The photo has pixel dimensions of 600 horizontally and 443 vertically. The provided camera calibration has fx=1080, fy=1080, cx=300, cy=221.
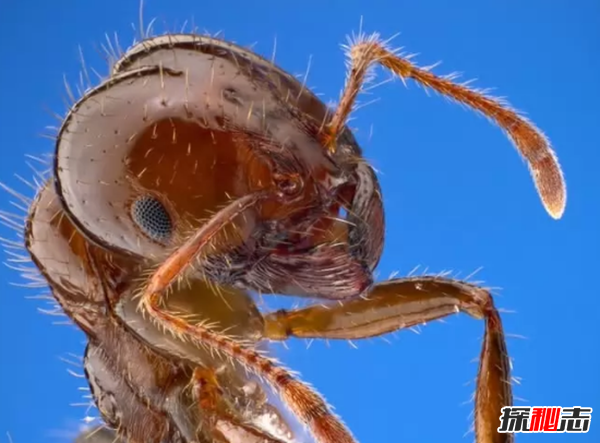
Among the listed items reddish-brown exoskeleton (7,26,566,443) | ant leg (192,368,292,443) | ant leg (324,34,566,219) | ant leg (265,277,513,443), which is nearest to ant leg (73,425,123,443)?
reddish-brown exoskeleton (7,26,566,443)

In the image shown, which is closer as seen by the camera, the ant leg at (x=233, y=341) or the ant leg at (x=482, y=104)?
the ant leg at (x=233, y=341)

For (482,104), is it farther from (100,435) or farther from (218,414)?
(100,435)

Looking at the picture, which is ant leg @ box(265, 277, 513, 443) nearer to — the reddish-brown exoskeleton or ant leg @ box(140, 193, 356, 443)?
the reddish-brown exoskeleton

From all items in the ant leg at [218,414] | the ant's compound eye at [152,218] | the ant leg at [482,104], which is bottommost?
the ant leg at [218,414]

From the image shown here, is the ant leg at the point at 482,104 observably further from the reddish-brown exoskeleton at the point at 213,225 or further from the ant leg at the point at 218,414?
the ant leg at the point at 218,414

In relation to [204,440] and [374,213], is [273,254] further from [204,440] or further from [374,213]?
[204,440]

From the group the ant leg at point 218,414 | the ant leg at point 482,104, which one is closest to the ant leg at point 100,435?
the ant leg at point 218,414
